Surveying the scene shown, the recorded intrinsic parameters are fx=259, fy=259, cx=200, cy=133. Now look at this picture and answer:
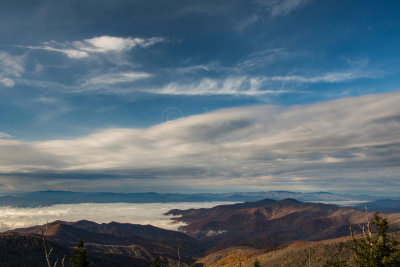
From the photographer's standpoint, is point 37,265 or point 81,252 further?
point 37,265

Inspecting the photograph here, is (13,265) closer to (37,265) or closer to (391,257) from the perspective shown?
(37,265)

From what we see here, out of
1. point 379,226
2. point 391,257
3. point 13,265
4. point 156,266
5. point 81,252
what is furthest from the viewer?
point 13,265

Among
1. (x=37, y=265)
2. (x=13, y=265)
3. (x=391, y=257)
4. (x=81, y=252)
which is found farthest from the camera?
(x=37, y=265)

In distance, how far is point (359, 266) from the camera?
32.9m

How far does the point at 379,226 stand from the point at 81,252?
55.0 m

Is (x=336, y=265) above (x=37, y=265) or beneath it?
above

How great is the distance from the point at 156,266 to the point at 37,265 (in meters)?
170

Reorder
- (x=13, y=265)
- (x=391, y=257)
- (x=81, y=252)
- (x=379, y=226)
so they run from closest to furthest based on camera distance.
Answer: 1. (x=391, y=257)
2. (x=379, y=226)
3. (x=81, y=252)
4. (x=13, y=265)

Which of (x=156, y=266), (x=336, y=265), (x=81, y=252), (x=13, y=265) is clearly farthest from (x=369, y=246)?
(x=13, y=265)

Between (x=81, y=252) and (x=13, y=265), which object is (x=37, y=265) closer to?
(x=13, y=265)

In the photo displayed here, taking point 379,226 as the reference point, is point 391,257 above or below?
below

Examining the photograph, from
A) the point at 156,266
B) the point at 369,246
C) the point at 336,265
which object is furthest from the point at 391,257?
the point at 156,266

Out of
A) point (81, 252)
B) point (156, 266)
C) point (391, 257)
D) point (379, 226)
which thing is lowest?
point (156, 266)

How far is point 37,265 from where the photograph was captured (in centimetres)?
19162
